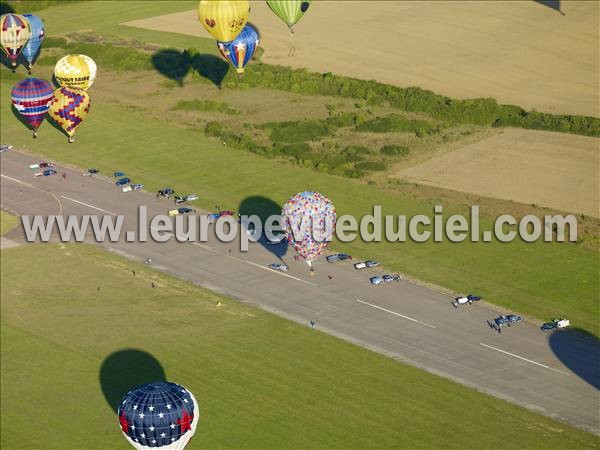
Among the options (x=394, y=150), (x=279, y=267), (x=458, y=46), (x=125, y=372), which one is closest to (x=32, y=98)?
(x=394, y=150)

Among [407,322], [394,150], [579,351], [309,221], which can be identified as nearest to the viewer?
[579,351]

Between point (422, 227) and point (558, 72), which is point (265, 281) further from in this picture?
point (558, 72)

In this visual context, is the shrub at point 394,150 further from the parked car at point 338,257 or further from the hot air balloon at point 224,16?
the parked car at point 338,257

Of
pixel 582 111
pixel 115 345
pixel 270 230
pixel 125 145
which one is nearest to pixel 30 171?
pixel 125 145

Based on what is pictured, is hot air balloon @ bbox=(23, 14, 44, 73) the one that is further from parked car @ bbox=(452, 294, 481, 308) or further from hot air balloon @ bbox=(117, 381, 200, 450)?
hot air balloon @ bbox=(117, 381, 200, 450)

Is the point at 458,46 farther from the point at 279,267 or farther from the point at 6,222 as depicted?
the point at 6,222

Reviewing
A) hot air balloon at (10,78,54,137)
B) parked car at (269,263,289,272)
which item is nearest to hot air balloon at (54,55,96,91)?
hot air balloon at (10,78,54,137)

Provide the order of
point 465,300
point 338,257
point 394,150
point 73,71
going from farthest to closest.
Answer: point 73,71, point 394,150, point 338,257, point 465,300
